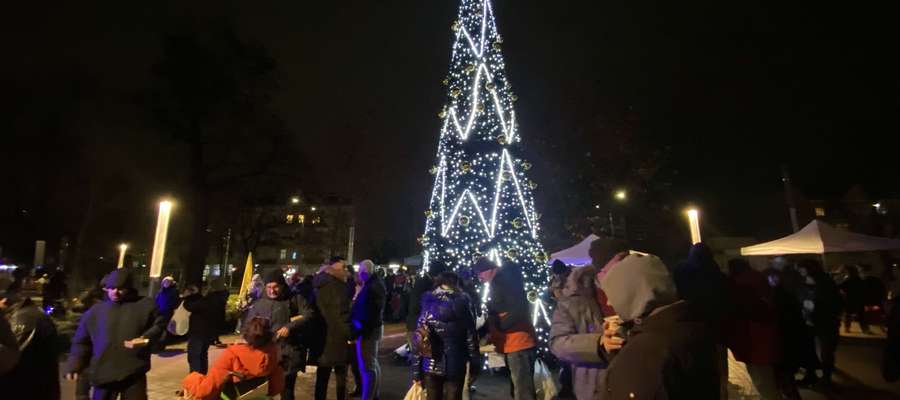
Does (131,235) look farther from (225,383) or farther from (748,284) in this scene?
(748,284)

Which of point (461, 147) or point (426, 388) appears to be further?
point (461, 147)

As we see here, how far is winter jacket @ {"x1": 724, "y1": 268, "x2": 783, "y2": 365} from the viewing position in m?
5.07

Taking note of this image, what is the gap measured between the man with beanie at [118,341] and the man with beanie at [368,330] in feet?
7.04

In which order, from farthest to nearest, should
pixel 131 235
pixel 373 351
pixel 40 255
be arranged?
pixel 131 235
pixel 40 255
pixel 373 351

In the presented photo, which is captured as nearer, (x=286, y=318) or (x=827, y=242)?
(x=286, y=318)

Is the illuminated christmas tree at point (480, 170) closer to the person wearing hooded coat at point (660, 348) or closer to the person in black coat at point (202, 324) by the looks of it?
the person in black coat at point (202, 324)

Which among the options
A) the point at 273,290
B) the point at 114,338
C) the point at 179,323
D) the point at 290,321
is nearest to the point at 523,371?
the point at 290,321

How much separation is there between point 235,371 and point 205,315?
354 centimetres

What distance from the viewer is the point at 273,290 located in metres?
5.56

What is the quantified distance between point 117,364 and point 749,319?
6.25 metres

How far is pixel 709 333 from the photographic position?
1915 millimetres

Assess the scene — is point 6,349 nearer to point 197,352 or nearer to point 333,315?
point 333,315

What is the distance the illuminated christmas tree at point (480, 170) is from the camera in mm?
8602

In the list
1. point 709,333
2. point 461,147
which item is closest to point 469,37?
point 461,147
